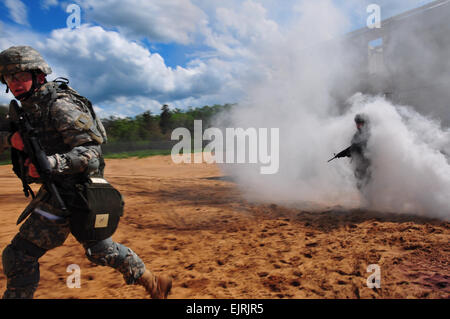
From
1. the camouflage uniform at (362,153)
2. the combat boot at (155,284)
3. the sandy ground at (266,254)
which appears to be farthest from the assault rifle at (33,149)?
the camouflage uniform at (362,153)

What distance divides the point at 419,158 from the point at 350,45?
9.75 metres

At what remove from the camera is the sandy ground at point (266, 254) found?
2.89 metres

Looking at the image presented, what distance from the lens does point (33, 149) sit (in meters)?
1.98

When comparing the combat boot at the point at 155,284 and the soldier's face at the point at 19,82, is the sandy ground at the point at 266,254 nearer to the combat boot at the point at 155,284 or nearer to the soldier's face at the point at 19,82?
the combat boot at the point at 155,284

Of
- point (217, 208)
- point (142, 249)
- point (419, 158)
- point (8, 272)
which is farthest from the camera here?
point (217, 208)

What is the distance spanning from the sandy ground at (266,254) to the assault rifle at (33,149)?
1318mm

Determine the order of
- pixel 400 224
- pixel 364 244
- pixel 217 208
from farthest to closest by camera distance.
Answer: pixel 217 208 → pixel 400 224 → pixel 364 244

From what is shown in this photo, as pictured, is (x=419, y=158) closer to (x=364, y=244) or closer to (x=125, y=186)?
(x=364, y=244)

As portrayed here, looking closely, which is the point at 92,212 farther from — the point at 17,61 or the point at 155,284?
the point at 17,61

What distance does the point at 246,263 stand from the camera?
3.54 metres

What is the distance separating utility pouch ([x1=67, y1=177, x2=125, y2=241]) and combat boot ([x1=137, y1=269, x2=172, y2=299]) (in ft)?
1.70

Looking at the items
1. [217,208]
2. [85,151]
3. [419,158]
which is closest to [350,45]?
[419,158]

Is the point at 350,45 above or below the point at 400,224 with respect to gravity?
above

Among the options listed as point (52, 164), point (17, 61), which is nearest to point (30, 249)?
point (52, 164)
